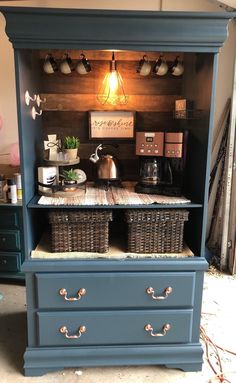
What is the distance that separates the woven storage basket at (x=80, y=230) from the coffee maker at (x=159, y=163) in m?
0.31

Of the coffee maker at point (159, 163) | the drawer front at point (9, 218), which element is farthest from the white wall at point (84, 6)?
the coffee maker at point (159, 163)

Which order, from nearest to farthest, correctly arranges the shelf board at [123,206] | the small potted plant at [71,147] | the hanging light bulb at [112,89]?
the shelf board at [123,206] → the small potted plant at [71,147] → the hanging light bulb at [112,89]

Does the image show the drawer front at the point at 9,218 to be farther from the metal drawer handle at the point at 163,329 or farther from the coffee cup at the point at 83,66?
the metal drawer handle at the point at 163,329

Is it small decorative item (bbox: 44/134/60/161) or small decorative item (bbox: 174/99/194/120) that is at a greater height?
small decorative item (bbox: 174/99/194/120)

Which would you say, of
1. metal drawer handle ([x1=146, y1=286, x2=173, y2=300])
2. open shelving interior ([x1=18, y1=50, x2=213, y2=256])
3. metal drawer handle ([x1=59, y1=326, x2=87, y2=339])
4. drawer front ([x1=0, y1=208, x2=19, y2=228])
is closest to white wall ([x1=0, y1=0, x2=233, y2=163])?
drawer front ([x1=0, y1=208, x2=19, y2=228])

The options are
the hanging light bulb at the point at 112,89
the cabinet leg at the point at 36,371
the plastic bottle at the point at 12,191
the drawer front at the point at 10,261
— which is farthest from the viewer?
the drawer front at the point at 10,261

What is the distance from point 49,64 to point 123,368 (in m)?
1.76

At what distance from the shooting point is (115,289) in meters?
1.78

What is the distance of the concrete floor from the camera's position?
1.82 m

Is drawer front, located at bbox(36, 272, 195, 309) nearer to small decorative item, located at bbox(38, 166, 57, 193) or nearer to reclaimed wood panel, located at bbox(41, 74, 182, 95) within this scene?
small decorative item, located at bbox(38, 166, 57, 193)

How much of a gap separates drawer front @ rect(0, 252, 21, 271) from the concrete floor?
0.17m

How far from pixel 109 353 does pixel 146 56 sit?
1696mm

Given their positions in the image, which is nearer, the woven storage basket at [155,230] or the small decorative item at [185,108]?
the woven storage basket at [155,230]

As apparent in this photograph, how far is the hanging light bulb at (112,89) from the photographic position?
6.70ft
